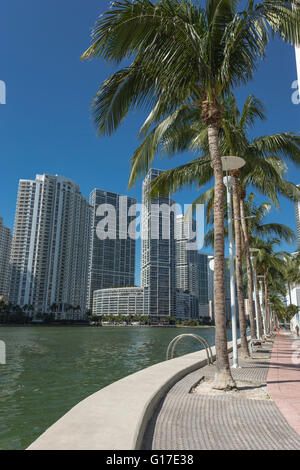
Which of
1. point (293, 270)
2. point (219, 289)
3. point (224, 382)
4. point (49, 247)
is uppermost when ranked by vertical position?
point (49, 247)

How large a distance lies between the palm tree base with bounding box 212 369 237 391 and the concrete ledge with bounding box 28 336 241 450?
108 centimetres

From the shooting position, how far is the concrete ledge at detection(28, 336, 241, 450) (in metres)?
3.19

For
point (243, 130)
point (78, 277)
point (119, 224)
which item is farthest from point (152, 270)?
point (243, 130)

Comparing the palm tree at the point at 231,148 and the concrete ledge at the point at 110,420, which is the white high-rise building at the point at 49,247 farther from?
the concrete ledge at the point at 110,420

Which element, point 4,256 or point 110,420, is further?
point 4,256

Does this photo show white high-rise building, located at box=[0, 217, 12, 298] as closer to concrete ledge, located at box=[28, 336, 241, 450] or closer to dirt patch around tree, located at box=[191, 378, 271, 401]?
dirt patch around tree, located at box=[191, 378, 271, 401]

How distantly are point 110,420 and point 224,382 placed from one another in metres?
3.53

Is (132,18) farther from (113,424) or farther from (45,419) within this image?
(45,419)

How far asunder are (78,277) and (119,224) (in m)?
38.3

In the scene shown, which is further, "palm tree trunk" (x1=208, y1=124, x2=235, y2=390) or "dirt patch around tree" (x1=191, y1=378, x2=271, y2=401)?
"palm tree trunk" (x1=208, y1=124, x2=235, y2=390)

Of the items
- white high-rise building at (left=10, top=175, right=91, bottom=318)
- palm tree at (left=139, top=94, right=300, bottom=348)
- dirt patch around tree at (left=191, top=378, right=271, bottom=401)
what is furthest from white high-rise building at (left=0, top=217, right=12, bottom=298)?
dirt patch around tree at (left=191, top=378, right=271, bottom=401)

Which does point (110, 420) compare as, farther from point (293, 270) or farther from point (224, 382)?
point (293, 270)

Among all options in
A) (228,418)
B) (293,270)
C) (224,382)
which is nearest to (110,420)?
(228,418)

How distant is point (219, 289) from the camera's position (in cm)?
720
